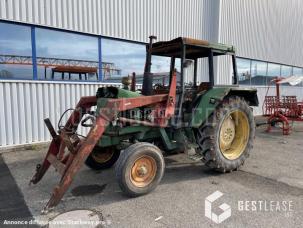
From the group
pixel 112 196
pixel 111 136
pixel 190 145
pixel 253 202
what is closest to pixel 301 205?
A: pixel 253 202

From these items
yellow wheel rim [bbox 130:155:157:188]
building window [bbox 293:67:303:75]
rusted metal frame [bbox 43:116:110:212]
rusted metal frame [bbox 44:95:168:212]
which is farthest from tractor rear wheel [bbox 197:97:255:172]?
building window [bbox 293:67:303:75]

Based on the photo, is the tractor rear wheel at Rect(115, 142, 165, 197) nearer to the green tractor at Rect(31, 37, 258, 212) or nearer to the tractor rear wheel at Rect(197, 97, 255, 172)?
the green tractor at Rect(31, 37, 258, 212)

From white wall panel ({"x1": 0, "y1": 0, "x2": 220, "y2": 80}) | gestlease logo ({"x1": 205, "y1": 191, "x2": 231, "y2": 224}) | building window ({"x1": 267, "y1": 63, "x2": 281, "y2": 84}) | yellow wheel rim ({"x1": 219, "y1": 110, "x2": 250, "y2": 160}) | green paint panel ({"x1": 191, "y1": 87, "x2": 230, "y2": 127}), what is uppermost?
white wall panel ({"x1": 0, "y1": 0, "x2": 220, "y2": 80})

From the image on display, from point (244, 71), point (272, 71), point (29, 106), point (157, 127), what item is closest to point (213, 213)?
point (157, 127)

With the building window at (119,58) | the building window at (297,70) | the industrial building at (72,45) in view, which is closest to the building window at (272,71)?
the building window at (297,70)

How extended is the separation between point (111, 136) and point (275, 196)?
259cm

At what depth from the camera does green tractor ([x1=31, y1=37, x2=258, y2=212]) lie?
3809 millimetres

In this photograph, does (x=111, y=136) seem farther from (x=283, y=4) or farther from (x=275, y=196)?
(x=283, y=4)

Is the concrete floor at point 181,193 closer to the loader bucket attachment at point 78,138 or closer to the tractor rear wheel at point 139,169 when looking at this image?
the tractor rear wheel at point 139,169

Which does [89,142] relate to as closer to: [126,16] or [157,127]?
[157,127]

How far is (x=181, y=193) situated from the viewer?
405 cm

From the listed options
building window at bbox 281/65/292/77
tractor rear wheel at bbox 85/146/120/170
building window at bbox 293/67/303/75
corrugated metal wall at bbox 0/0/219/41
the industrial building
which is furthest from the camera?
building window at bbox 293/67/303/75

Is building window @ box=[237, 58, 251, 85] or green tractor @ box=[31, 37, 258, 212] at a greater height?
building window @ box=[237, 58, 251, 85]

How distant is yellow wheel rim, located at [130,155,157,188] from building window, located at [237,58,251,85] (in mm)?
10134
